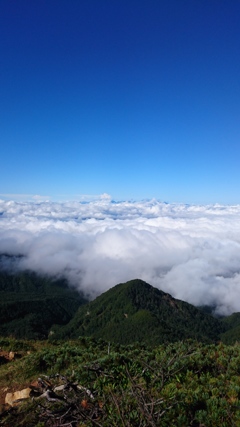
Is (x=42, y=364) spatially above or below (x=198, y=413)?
below

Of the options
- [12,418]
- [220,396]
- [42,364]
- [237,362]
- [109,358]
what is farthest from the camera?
[42,364]

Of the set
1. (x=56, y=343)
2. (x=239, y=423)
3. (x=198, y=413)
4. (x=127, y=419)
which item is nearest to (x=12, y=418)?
(x=127, y=419)

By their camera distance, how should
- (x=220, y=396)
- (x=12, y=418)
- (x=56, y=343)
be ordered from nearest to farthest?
(x=12, y=418), (x=220, y=396), (x=56, y=343)

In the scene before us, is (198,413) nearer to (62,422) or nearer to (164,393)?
(164,393)

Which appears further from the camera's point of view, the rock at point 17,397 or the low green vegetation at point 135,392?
the rock at point 17,397

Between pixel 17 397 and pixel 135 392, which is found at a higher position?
pixel 135 392

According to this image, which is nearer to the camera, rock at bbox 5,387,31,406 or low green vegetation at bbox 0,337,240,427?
low green vegetation at bbox 0,337,240,427

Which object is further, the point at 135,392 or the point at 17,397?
the point at 17,397

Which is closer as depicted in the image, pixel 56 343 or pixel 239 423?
pixel 239 423
